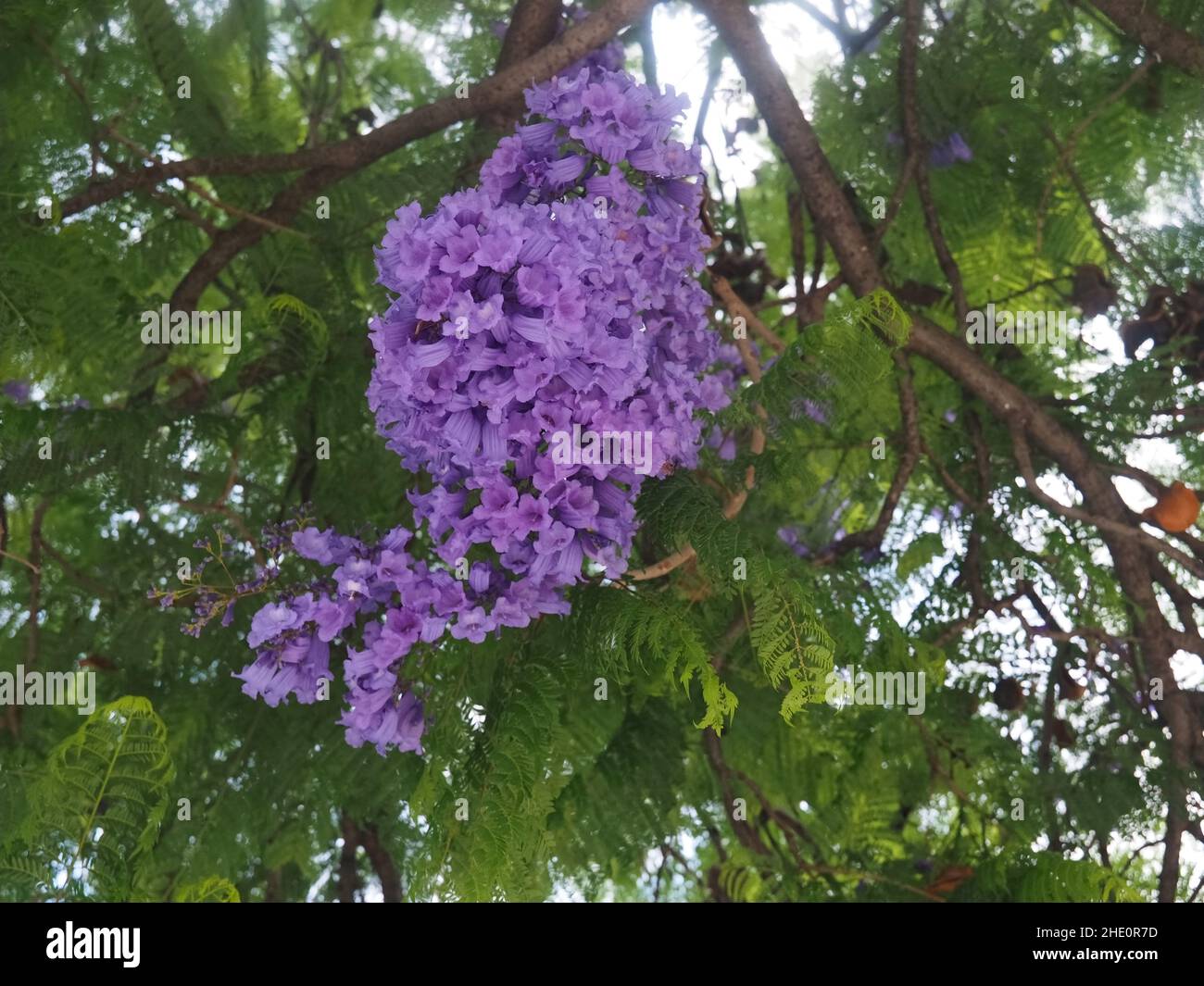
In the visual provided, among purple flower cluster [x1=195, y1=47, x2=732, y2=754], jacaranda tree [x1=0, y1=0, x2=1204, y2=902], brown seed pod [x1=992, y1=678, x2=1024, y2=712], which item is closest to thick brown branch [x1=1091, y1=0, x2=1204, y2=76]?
jacaranda tree [x1=0, y1=0, x2=1204, y2=902]

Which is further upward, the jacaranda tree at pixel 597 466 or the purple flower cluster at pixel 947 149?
the purple flower cluster at pixel 947 149

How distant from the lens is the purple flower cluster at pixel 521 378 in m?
1.24

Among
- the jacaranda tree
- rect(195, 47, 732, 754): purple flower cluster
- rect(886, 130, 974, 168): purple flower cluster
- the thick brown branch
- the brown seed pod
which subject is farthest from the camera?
rect(886, 130, 974, 168): purple flower cluster

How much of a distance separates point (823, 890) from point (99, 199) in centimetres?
166

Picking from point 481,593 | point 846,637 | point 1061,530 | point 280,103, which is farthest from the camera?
point 280,103

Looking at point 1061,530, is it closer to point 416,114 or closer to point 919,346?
point 919,346

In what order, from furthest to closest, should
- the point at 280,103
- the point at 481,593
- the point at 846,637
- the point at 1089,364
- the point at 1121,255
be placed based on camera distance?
the point at 280,103, the point at 1089,364, the point at 1121,255, the point at 846,637, the point at 481,593

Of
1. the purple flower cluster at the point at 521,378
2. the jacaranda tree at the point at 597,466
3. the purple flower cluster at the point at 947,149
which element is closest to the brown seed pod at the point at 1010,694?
the jacaranda tree at the point at 597,466

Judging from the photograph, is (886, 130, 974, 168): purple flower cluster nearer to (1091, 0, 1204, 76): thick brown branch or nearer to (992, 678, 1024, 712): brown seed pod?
(1091, 0, 1204, 76): thick brown branch

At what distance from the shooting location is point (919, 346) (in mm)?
1967

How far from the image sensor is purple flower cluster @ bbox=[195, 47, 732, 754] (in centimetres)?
124

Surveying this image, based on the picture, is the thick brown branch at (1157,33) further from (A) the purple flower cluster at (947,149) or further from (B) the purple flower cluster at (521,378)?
(B) the purple flower cluster at (521,378)

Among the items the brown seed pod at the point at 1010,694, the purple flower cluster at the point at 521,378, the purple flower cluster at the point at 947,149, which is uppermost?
the purple flower cluster at the point at 947,149
